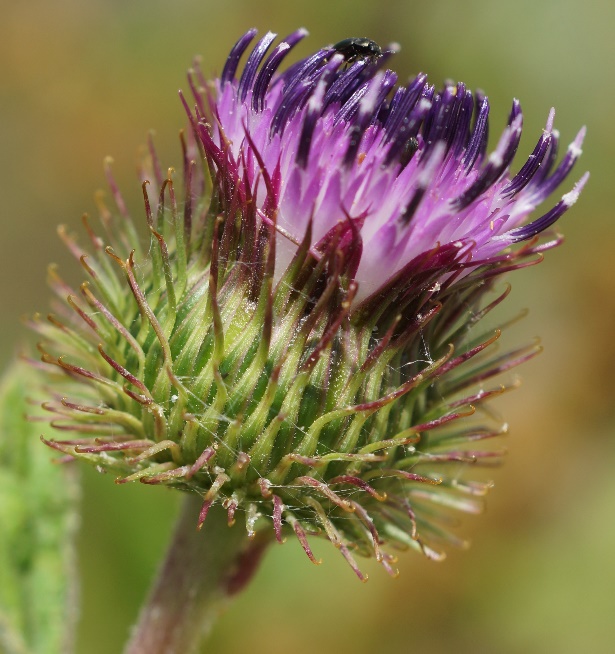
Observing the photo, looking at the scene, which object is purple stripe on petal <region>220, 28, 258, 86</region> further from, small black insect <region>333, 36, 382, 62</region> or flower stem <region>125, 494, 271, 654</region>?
flower stem <region>125, 494, 271, 654</region>

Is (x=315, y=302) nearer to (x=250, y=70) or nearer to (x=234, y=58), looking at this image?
(x=250, y=70)

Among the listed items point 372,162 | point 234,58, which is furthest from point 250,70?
point 372,162

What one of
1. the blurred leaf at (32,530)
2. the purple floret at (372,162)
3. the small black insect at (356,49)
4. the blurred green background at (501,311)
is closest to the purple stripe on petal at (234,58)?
the purple floret at (372,162)

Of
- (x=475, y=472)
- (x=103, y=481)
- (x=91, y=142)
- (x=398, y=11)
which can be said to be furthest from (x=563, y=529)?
(x=91, y=142)

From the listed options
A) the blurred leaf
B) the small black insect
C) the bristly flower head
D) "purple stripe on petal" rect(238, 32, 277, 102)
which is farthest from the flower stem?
the small black insect

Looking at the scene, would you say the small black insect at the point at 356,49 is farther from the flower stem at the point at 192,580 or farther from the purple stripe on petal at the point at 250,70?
the flower stem at the point at 192,580

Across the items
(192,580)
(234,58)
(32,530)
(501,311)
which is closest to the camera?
(234,58)

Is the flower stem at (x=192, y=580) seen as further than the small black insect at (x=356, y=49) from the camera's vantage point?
Yes
